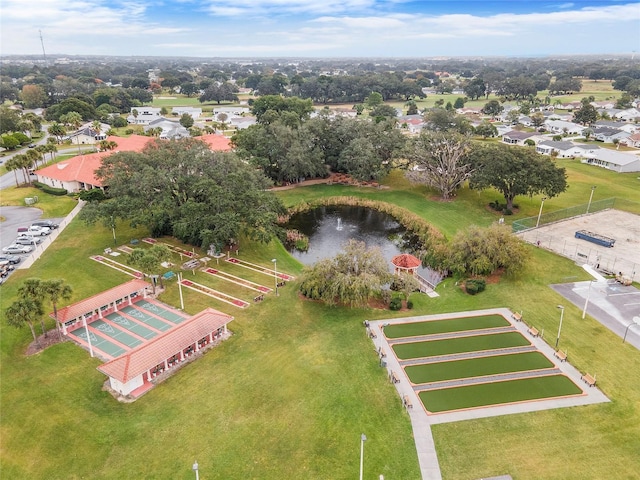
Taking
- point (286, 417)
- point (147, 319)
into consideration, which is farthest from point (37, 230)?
point (286, 417)

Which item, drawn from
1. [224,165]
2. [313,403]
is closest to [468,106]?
[224,165]

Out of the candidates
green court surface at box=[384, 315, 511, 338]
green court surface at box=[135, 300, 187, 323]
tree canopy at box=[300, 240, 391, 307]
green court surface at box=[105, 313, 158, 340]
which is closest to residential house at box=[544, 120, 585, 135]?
green court surface at box=[384, 315, 511, 338]

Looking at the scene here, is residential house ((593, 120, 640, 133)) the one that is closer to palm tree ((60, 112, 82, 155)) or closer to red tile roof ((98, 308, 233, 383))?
red tile roof ((98, 308, 233, 383))

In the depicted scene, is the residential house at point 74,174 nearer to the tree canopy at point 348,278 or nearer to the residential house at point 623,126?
the tree canopy at point 348,278

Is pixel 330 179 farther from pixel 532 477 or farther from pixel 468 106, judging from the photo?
pixel 468 106

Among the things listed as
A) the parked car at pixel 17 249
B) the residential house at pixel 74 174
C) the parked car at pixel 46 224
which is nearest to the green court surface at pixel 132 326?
the parked car at pixel 17 249

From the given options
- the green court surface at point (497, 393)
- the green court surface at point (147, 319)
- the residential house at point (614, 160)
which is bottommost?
the green court surface at point (497, 393)
